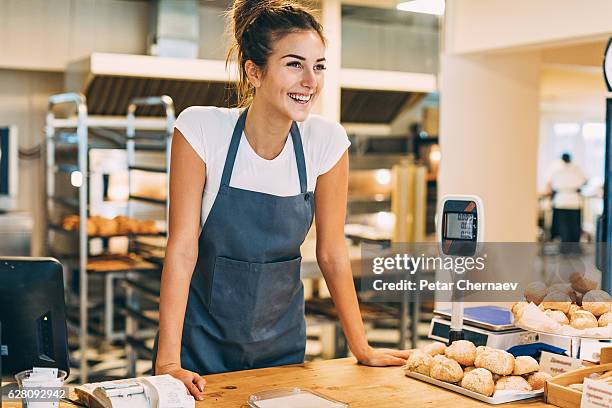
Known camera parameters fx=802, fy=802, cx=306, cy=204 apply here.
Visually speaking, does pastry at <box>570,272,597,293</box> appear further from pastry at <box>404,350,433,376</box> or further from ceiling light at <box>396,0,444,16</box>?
ceiling light at <box>396,0,444,16</box>

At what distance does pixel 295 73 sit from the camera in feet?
7.43

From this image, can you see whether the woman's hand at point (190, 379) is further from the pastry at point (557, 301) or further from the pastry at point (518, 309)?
the pastry at point (557, 301)

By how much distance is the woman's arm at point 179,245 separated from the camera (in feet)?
7.38

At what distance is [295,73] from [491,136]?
3.31 meters

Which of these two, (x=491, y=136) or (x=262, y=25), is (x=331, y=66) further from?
(x=262, y=25)

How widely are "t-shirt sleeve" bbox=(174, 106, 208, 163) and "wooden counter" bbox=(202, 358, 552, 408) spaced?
652 millimetres

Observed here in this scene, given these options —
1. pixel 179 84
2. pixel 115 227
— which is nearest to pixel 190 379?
pixel 115 227

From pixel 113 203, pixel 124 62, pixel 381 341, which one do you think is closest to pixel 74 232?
pixel 113 203

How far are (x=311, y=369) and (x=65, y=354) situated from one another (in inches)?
29.1

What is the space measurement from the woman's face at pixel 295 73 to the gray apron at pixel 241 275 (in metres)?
0.21

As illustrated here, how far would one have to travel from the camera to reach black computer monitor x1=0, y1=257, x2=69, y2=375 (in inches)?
73.9

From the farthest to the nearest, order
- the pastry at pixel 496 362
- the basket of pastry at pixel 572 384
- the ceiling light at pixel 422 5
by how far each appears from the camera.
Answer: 1. the ceiling light at pixel 422 5
2. the pastry at pixel 496 362
3. the basket of pastry at pixel 572 384

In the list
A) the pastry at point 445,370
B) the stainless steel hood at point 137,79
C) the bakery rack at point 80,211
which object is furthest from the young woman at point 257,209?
the stainless steel hood at point 137,79

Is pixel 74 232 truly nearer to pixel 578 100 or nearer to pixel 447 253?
pixel 447 253
